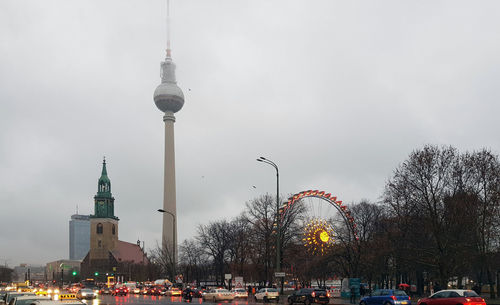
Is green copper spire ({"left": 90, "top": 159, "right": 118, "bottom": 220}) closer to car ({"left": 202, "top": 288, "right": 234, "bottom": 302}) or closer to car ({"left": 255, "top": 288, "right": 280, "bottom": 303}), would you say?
car ({"left": 202, "top": 288, "right": 234, "bottom": 302})

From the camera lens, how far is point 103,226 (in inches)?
7185

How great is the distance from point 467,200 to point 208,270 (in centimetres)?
8607

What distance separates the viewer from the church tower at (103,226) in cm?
18062

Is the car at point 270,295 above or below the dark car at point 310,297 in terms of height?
below

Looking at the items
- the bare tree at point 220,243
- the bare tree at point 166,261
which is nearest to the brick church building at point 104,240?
the bare tree at point 166,261

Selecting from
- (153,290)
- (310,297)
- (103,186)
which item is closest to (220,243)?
(153,290)

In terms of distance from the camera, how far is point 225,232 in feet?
291

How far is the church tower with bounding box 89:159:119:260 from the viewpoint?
Result: 181 meters

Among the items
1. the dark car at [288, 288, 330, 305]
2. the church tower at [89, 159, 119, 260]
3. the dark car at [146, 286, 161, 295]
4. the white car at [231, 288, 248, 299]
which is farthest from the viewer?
the church tower at [89, 159, 119, 260]

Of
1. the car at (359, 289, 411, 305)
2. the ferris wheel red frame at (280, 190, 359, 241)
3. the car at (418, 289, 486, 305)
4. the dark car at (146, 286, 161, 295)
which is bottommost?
the dark car at (146, 286, 161, 295)

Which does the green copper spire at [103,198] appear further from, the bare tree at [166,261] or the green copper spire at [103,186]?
the bare tree at [166,261]

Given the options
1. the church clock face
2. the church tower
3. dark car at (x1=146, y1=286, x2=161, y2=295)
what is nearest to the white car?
dark car at (x1=146, y1=286, x2=161, y2=295)

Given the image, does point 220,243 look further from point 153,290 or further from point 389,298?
point 389,298

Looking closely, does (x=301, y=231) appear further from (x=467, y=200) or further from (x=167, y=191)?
(x=167, y=191)
